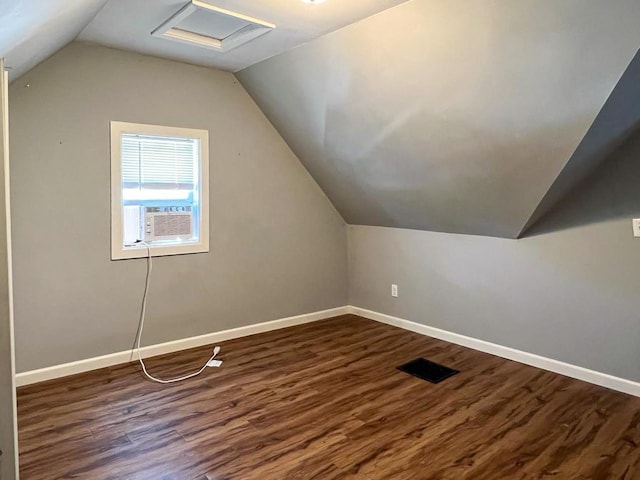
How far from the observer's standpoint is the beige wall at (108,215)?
10.1 ft

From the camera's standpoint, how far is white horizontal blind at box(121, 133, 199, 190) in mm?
3463

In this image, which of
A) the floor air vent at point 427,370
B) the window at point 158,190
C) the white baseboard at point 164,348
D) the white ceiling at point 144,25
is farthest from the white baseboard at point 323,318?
the white ceiling at point 144,25

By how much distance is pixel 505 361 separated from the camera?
11.6ft

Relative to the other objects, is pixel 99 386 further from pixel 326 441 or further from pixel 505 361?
pixel 505 361

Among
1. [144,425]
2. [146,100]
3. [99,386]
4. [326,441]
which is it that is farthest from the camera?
[146,100]

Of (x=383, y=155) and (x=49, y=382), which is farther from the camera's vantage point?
(x=383, y=155)

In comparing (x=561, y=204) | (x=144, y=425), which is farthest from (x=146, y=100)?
(x=561, y=204)

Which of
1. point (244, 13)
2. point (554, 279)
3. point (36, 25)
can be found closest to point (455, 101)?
point (244, 13)

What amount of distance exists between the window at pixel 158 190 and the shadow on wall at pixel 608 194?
2705 mm

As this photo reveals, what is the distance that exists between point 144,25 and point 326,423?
2629 millimetres

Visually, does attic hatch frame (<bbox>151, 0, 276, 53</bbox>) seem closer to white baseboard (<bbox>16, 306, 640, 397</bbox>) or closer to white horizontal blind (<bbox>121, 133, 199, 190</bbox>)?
white horizontal blind (<bbox>121, 133, 199, 190</bbox>)

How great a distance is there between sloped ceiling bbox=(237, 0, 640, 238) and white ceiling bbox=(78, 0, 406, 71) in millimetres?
111

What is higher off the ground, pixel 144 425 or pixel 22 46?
pixel 22 46

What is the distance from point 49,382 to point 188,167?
186 cm
